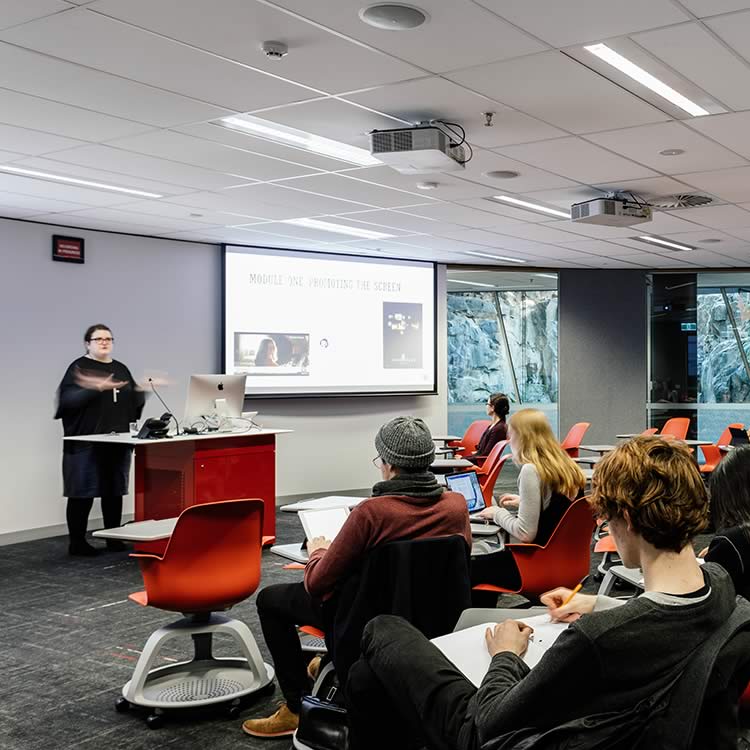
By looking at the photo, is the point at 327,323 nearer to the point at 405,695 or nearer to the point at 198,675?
the point at 198,675

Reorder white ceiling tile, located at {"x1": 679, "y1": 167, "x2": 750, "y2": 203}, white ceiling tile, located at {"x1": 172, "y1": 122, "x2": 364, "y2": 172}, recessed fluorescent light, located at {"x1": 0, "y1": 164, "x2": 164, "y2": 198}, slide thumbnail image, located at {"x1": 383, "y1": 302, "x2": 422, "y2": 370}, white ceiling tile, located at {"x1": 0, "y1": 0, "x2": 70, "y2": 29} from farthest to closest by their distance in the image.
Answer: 1. slide thumbnail image, located at {"x1": 383, "y1": 302, "x2": 422, "y2": 370}
2. white ceiling tile, located at {"x1": 679, "y1": 167, "x2": 750, "y2": 203}
3. recessed fluorescent light, located at {"x1": 0, "y1": 164, "x2": 164, "y2": 198}
4. white ceiling tile, located at {"x1": 172, "y1": 122, "x2": 364, "y2": 172}
5. white ceiling tile, located at {"x1": 0, "y1": 0, "x2": 70, "y2": 29}

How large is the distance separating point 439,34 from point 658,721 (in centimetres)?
294

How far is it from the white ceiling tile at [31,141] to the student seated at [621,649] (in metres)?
4.17

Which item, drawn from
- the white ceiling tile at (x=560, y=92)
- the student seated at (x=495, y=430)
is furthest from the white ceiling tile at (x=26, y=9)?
the student seated at (x=495, y=430)

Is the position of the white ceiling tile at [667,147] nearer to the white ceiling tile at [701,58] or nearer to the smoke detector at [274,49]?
the white ceiling tile at [701,58]

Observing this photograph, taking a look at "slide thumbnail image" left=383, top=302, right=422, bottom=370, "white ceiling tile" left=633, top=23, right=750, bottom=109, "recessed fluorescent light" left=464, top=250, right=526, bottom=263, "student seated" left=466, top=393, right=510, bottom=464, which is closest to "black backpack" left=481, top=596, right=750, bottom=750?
"white ceiling tile" left=633, top=23, right=750, bottom=109

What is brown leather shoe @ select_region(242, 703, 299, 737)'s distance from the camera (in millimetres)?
3549

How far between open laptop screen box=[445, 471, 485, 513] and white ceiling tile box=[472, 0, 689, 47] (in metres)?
2.11

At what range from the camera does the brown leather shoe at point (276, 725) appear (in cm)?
355

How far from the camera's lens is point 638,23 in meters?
3.59

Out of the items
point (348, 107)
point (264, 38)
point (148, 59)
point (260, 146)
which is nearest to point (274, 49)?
point (264, 38)

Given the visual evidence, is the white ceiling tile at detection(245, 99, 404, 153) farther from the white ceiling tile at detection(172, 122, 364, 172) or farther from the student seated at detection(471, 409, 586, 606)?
the student seated at detection(471, 409, 586, 606)

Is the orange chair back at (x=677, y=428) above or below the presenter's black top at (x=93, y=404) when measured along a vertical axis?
below

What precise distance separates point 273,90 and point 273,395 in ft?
19.1
